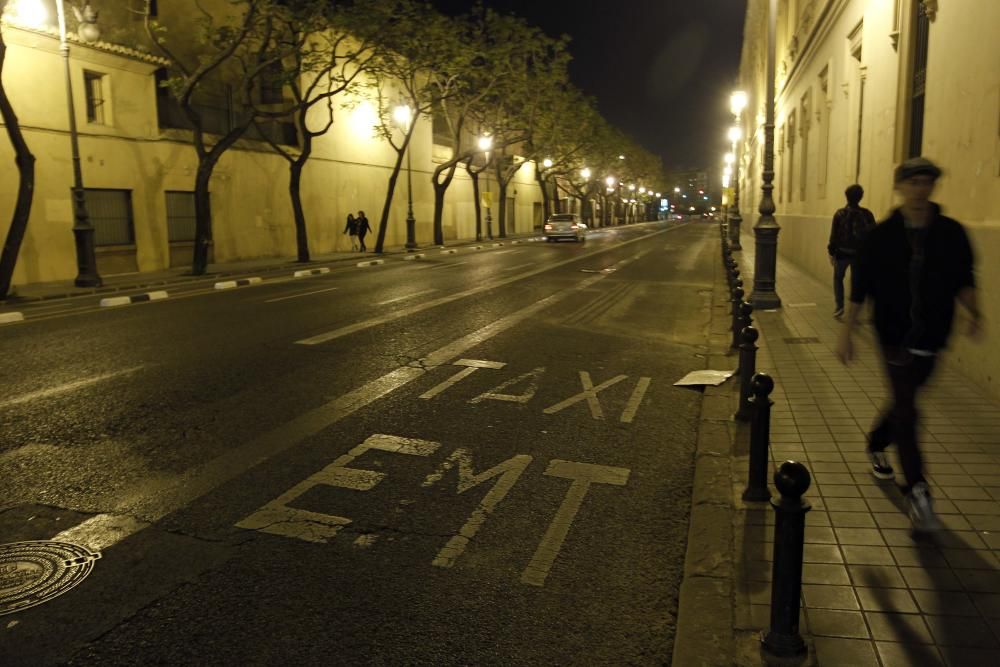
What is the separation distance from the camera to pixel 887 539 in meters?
4.05

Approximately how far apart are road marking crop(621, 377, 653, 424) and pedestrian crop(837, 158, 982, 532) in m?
2.67

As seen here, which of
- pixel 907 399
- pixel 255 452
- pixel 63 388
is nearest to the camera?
pixel 907 399

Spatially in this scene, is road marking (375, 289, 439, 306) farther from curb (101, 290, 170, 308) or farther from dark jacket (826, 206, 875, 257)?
dark jacket (826, 206, 875, 257)

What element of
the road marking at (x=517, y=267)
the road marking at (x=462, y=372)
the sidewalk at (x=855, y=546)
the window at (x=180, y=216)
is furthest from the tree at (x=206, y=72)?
the sidewalk at (x=855, y=546)

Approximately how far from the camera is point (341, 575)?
3.81 meters

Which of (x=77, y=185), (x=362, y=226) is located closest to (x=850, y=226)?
(x=77, y=185)

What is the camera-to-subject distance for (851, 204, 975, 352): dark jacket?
404cm

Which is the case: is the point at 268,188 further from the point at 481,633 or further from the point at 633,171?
the point at 633,171

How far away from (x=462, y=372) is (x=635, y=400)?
204cm

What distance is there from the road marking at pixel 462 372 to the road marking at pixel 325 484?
1458mm

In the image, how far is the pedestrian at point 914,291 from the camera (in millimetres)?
4039

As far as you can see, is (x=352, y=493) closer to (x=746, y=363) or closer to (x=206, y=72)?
(x=746, y=363)

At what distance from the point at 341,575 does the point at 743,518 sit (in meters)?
2.28

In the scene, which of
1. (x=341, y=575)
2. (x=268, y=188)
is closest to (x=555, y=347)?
(x=341, y=575)
